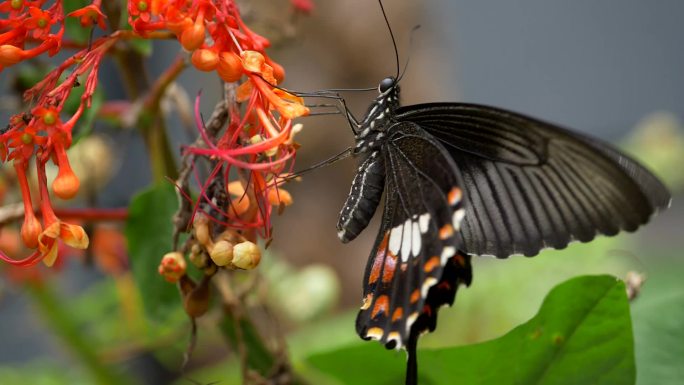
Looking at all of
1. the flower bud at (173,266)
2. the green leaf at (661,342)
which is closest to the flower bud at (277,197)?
the flower bud at (173,266)

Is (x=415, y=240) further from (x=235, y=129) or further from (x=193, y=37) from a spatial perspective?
(x=193, y=37)

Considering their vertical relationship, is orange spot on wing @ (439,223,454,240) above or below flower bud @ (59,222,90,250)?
above

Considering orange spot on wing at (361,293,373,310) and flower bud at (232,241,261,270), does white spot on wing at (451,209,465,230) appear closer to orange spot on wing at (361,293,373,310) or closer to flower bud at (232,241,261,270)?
orange spot on wing at (361,293,373,310)

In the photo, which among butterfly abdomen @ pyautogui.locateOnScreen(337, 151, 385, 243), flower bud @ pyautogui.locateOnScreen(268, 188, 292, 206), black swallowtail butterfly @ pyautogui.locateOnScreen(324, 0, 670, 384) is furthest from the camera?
butterfly abdomen @ pyautogui.locateOnScreen(337, 151, 385, 243)

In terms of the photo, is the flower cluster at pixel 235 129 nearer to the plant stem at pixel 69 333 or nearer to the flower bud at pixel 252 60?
the flower bud at pixel 252 60

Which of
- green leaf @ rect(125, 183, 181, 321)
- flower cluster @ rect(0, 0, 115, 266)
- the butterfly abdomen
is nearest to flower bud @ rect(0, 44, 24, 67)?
flower cluster @ rect(0, 0, 115, 266)

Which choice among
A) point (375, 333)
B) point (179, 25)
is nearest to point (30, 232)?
point (179, 25)

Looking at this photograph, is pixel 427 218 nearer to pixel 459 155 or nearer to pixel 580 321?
pixel 459 155

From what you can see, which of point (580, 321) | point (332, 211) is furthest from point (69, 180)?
point (332, 211)
